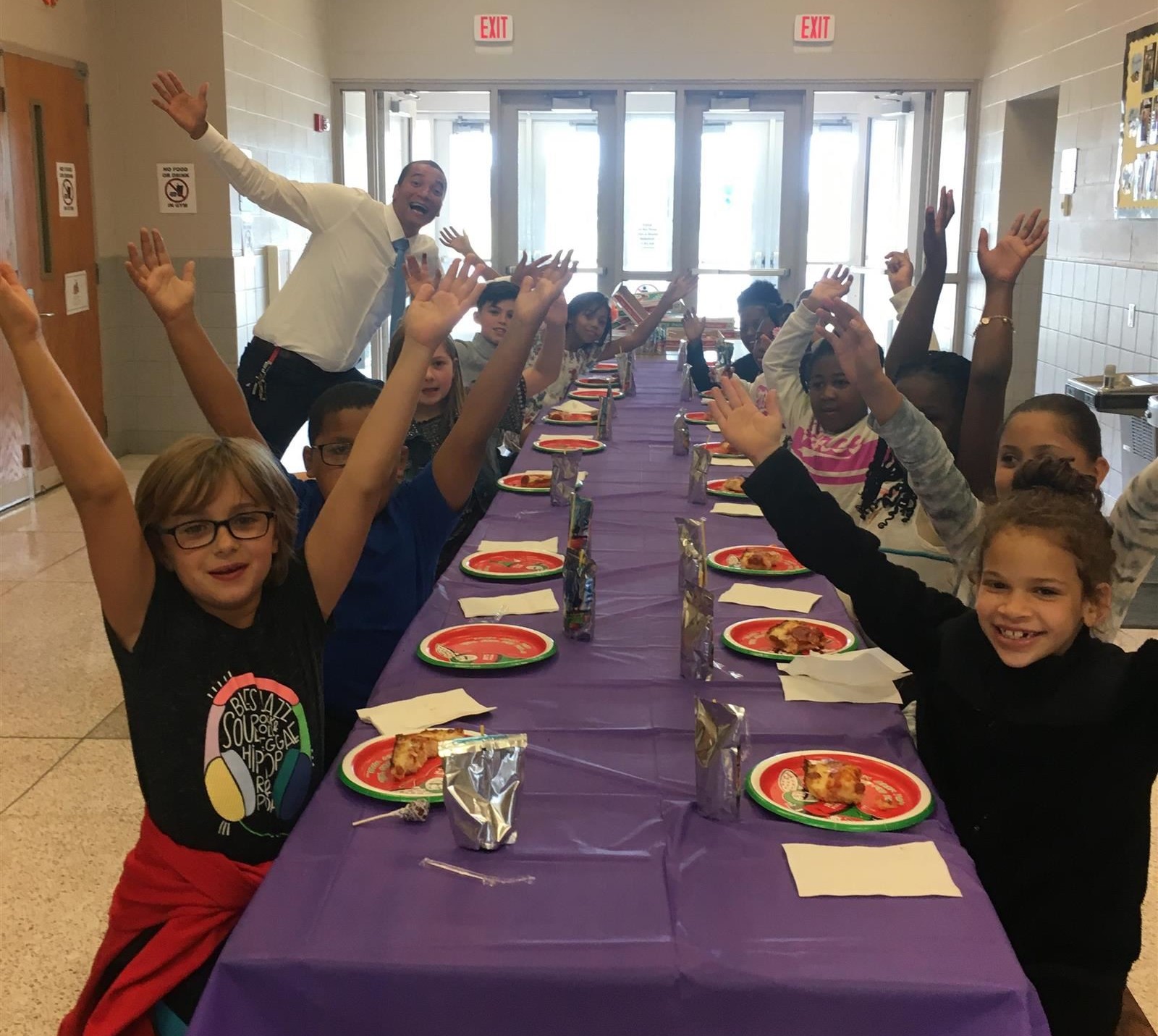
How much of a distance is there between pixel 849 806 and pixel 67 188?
6557mm

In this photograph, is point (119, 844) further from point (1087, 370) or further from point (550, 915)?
point (1087, 370)

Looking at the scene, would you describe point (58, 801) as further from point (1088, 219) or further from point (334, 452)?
point (1088, 219)

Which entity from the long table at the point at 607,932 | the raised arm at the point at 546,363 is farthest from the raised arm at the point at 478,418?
the raised arm at the point at 546,363

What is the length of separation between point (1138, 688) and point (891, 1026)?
639 millimetres

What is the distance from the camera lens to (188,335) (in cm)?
225

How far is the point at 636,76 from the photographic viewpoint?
936 cm

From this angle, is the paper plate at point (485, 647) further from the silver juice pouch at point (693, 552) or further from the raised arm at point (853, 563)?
the raised arm at point (853, 563)

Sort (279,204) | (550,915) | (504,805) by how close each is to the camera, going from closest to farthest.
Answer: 1. (550,915)
2. (504,805)
3. (279,204)

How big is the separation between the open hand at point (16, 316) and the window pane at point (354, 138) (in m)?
8.07

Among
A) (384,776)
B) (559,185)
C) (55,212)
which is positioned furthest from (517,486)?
(559,185)

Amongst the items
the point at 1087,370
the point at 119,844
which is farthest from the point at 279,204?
the point at 1087,370

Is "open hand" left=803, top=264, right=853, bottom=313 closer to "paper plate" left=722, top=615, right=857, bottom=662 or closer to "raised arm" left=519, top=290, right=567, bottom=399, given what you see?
"paper plate" left=722, top=615, right=857, bottom=662

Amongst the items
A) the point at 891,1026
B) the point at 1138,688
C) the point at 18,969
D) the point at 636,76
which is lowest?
the point at 18,969

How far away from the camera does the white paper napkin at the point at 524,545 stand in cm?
279
